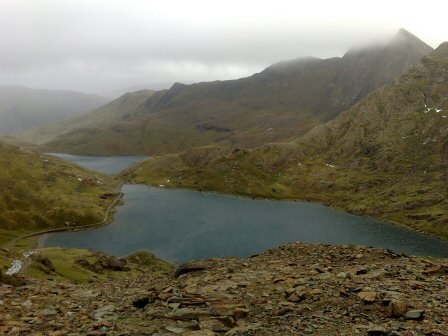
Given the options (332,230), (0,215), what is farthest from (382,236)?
(0,215)

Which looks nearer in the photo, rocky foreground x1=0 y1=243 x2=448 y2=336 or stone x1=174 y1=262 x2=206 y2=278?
rocky foreground x1=0 y1=243 x2=448 y2=336

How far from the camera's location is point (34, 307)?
30656 millimetres

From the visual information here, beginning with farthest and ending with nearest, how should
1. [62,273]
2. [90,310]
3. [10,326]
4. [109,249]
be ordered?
1. [109,249]
2. [62,273]
3. [90,310]
4. [10,326]

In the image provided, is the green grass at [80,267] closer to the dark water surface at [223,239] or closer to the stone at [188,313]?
A: the dark water surface at [223,239]

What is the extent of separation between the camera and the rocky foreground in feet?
77.6

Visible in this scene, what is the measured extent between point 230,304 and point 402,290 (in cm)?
1227

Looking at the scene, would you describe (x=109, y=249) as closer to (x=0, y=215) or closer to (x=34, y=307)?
(x=0, y=215)

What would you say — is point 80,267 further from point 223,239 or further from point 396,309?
point 396,309

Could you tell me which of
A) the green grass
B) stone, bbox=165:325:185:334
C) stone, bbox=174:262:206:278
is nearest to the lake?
the green grass

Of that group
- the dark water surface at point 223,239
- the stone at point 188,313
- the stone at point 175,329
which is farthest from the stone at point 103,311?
the dark water surface at point 223,239

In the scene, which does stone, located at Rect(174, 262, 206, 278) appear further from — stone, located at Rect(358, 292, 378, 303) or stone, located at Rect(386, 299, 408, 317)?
stone, located at Rect(386, 299, 408, 317)

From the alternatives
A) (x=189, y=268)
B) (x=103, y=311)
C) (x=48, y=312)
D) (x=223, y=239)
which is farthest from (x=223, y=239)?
(x=48, y=312)

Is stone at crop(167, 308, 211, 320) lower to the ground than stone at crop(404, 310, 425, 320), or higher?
lower

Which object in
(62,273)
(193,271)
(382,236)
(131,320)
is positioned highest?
(131,320)
